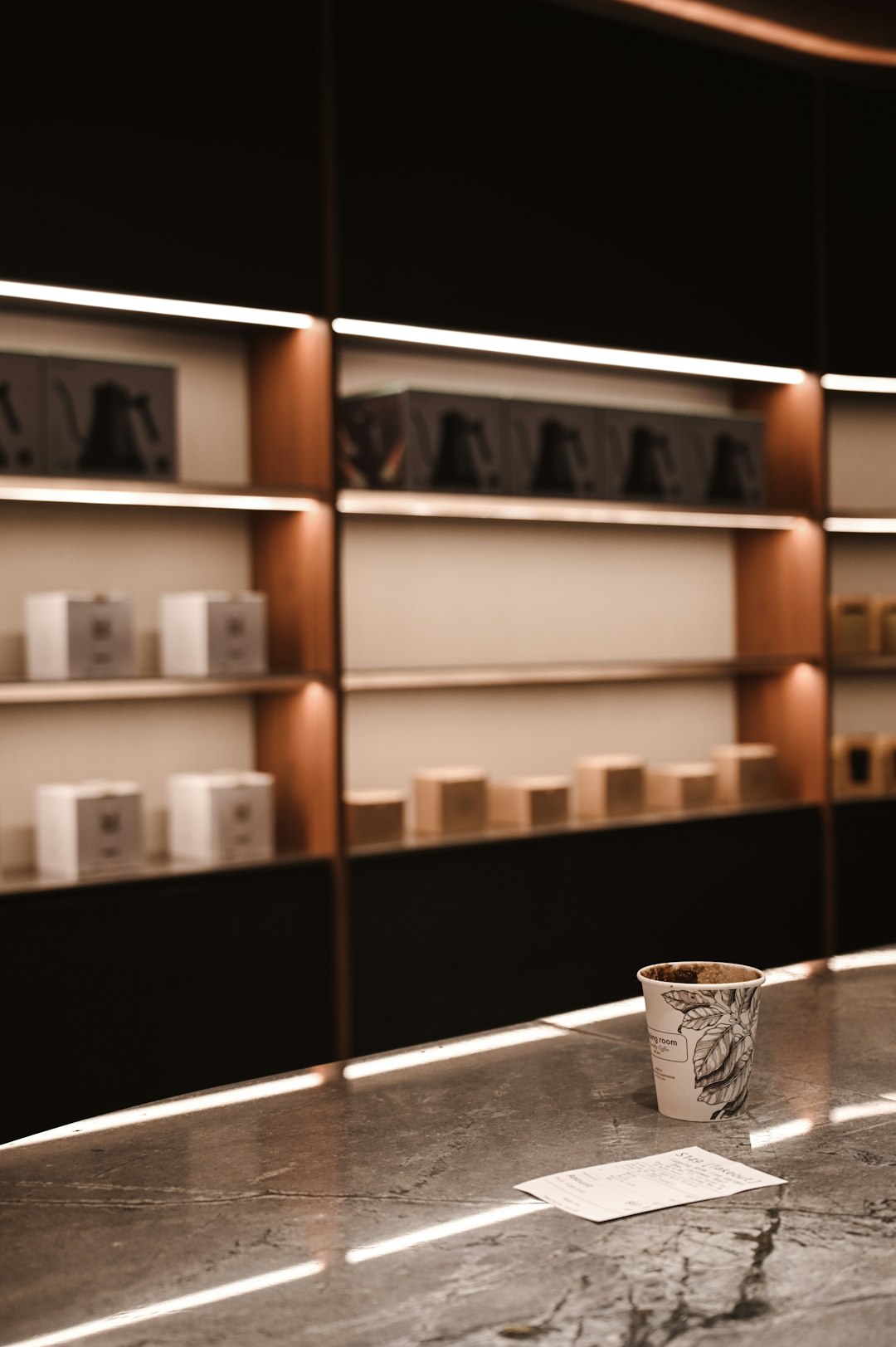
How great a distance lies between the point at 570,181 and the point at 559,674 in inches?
51.7

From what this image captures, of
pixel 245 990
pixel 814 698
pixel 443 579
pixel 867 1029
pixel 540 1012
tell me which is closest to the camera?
pixel 867 1029

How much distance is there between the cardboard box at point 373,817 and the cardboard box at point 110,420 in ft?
3.00

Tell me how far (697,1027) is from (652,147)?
335cm

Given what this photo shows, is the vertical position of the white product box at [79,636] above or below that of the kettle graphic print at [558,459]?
below

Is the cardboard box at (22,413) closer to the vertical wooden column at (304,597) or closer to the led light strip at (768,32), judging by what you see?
the vertical wooden column at (304,597)

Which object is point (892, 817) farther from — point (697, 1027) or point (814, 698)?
point (697, 1027)

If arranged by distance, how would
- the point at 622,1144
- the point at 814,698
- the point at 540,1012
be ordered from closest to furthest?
the point at 622,1144, the point at 540,1012, the point at 814,698

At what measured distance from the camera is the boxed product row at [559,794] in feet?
11.8

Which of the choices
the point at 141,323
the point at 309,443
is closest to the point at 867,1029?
the point at 309,443

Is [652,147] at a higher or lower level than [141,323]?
higher

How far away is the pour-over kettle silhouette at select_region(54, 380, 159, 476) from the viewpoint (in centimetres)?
307

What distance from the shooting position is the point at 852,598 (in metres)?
4.49

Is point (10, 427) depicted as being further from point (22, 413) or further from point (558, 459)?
point (558, 459)

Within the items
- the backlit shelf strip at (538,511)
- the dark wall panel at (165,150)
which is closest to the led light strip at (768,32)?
the dark wall panel at (165,150)
